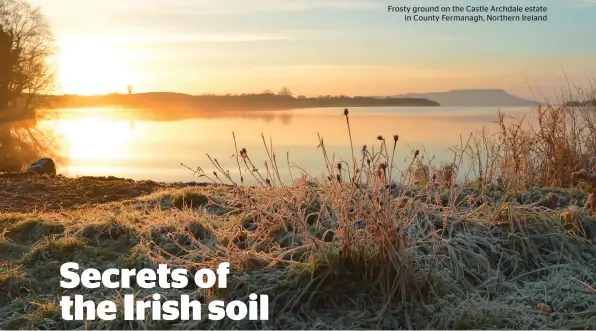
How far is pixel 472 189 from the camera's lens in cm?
580

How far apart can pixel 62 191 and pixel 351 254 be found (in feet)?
18.9

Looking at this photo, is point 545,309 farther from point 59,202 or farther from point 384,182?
point 59,202

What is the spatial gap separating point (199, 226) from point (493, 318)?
2352 millimetres

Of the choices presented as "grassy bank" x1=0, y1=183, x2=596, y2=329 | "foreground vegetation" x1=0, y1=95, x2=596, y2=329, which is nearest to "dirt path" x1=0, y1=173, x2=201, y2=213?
"foreground vegetation" x1=0, y1=95, x2=596, y2=329

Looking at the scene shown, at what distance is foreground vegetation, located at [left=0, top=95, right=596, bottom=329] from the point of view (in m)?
3.48

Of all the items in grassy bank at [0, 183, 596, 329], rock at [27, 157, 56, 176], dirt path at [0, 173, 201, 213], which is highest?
grassy bank at [0, 183, 596, 329]

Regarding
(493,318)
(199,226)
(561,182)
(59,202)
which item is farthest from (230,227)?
(561,182)

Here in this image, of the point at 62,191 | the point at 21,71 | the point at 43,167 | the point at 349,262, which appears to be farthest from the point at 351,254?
the point at 21,71

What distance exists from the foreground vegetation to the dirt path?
1815 millimetres

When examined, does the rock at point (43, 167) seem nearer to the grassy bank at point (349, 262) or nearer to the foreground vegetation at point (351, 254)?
the foreground vegetation at point (351, 254)

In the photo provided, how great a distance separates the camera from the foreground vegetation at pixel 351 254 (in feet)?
11.4

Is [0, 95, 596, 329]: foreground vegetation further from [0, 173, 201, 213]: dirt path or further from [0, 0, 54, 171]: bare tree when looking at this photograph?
[0, 0, 54, 171]: bare tree

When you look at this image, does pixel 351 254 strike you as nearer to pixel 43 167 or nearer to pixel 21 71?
pixel 43 167

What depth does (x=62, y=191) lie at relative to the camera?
823 centimetres
